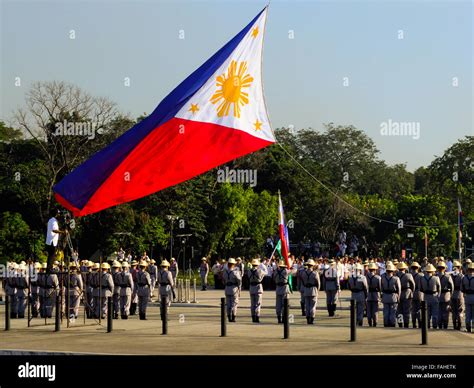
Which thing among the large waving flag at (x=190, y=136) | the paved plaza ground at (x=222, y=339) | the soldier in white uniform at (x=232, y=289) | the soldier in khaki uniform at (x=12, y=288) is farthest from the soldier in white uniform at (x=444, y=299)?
the soldier in khaki uniform at (x=12, y=288)

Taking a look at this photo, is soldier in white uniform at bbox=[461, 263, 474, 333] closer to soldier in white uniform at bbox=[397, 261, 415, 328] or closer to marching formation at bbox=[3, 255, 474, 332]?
marching formation at bbox=[3, 255, 474, 332]

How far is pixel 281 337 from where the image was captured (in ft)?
74.1

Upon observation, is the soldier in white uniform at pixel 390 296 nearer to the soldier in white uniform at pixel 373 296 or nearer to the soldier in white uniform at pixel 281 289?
the soldier in white uniform at pixel 373 296

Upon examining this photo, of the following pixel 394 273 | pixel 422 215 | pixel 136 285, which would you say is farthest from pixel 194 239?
pixel 394 273

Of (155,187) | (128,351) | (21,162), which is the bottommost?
(128,351)

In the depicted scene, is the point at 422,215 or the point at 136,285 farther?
the point at 422,215

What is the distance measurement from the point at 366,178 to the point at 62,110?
53529mm

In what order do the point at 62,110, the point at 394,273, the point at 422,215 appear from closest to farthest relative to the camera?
the point at 394,273, the point at 62,110, the point at 422,215

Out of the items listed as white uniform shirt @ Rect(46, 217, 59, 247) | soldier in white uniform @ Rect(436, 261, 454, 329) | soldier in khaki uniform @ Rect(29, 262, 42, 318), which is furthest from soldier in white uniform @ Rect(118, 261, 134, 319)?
soldier in white uniform @ Rect(436, 261, 454, 329)

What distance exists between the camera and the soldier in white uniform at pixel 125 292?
28734 mm

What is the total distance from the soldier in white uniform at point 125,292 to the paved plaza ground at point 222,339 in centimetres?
33

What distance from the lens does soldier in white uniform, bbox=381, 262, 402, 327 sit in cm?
2591

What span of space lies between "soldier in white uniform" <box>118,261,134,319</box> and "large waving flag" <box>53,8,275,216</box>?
30.7 ft

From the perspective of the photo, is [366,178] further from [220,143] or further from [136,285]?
[220,143]
